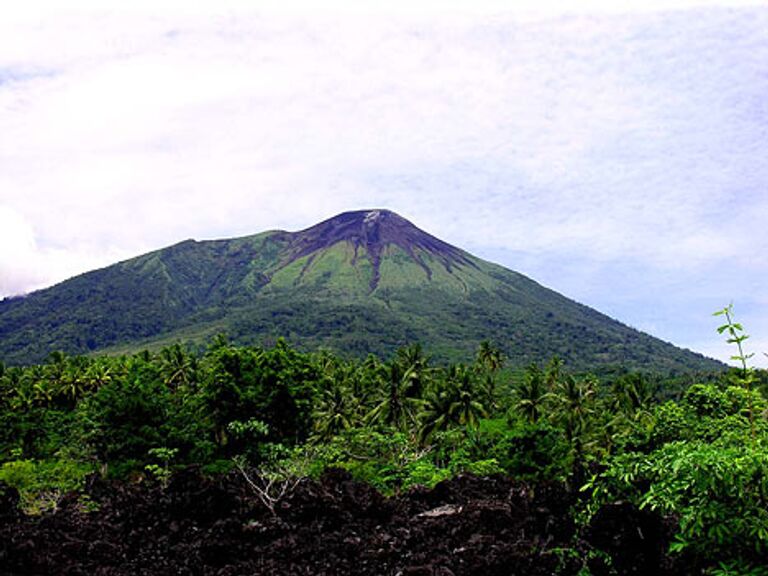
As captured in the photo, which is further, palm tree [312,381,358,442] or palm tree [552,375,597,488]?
palm tree [312,381,358,442]

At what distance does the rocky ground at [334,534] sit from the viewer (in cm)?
902

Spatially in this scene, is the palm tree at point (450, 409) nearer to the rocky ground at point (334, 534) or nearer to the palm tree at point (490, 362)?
the palm tree at point (490, 362)

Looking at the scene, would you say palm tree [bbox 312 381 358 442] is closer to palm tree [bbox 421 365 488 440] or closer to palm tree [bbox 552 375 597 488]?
palm tree [bbox 421 365 488 440]

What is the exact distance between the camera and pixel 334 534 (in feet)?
41.1

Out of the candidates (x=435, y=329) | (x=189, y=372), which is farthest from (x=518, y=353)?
(x=189, y=372)

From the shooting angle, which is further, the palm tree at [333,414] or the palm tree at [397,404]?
the palm tree at [333,414]

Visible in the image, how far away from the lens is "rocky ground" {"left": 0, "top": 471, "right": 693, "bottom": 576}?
9016mm

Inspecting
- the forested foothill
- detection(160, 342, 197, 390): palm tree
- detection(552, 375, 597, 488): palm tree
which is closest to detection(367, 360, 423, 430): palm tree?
the forested foothill

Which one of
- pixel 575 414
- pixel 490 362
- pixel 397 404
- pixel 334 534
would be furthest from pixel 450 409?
pixel 334 534

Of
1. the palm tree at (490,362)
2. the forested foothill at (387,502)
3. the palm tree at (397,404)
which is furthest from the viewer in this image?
the palm tree at (490,362)

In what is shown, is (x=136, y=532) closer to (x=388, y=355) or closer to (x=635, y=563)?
(x=635, y=563)

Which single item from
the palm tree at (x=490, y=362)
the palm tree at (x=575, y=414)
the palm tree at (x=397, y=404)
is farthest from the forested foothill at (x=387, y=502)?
the palm tree at (x=490, y=362)

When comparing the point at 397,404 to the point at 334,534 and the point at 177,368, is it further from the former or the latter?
A: the point at 334,534

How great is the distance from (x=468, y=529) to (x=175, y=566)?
18.0 feet
